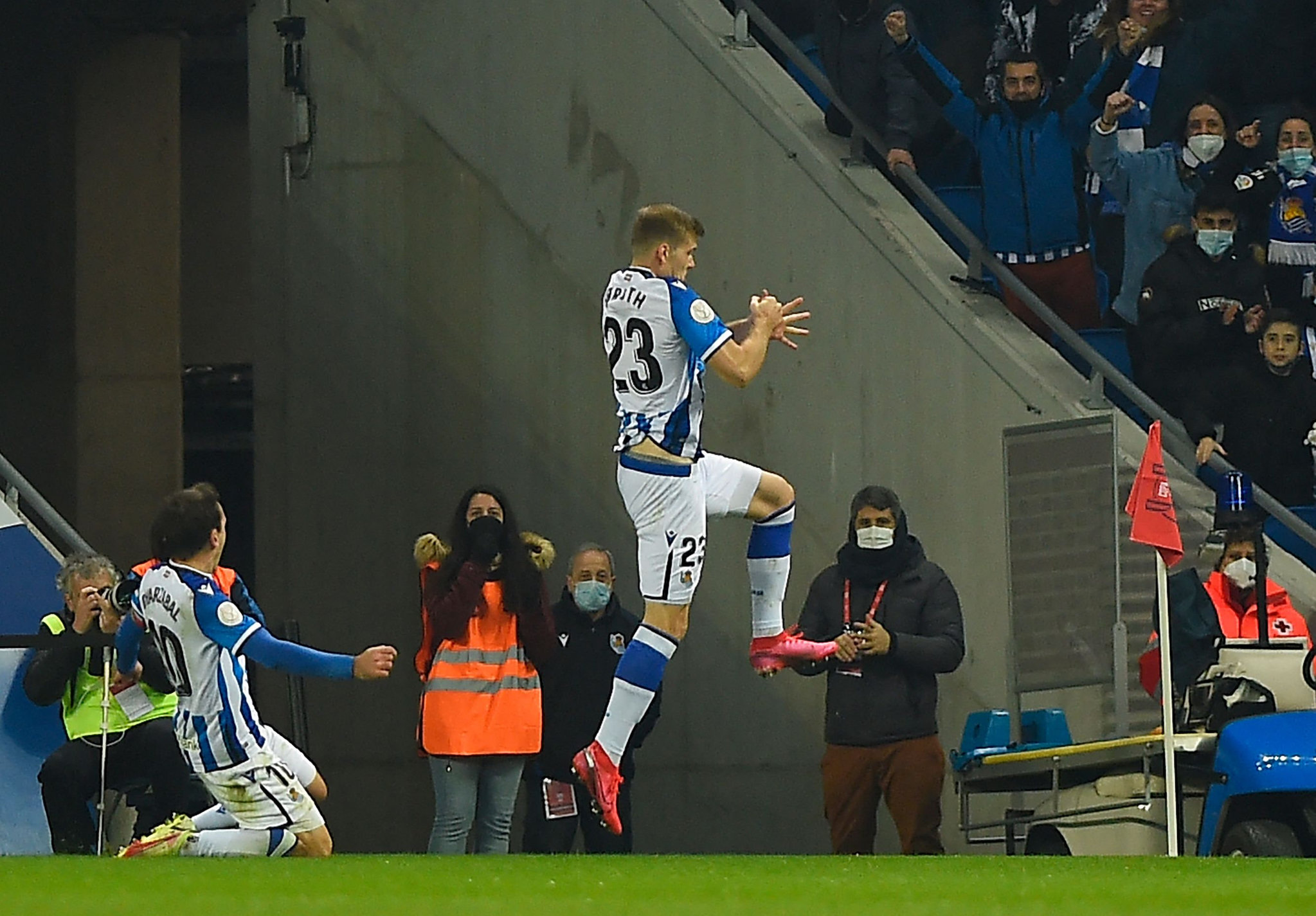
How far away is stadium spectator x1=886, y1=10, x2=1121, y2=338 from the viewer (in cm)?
1348

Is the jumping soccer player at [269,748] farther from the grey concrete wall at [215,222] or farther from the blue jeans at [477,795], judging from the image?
the grey concrete wall at [215,222]

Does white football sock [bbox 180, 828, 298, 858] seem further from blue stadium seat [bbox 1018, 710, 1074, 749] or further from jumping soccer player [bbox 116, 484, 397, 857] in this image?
blue stadium seat [bbox 1018, 710, 1074, 749]

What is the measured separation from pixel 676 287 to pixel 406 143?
7.53 meters

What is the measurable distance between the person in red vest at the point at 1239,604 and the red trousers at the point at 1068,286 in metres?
2.83

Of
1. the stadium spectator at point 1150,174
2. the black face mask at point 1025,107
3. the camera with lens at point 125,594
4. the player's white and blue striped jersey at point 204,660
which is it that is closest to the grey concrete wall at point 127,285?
the black face mask at point 1025,107

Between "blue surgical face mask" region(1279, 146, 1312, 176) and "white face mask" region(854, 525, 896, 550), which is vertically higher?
"blue surgical face mask" region(1279, 146, 1312, 176)

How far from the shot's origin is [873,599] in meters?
11.4

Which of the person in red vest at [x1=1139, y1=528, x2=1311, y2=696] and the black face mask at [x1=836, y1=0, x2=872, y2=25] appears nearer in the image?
the person in red vest at [x1=1139, y1=528, x2=1311, y2=696]

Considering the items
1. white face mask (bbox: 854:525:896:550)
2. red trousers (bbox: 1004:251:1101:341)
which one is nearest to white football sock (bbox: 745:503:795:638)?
white face mask (bbox: 854:525:896:550)

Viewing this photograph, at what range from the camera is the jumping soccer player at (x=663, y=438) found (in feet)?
29.9

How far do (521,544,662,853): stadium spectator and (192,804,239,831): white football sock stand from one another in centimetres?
307

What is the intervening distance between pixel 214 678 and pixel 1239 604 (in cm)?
458

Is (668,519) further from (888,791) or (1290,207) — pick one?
(1290,207)

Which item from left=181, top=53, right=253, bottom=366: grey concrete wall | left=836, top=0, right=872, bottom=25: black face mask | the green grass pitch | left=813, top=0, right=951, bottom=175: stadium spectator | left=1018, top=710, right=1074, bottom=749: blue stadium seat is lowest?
the green grass pitch
